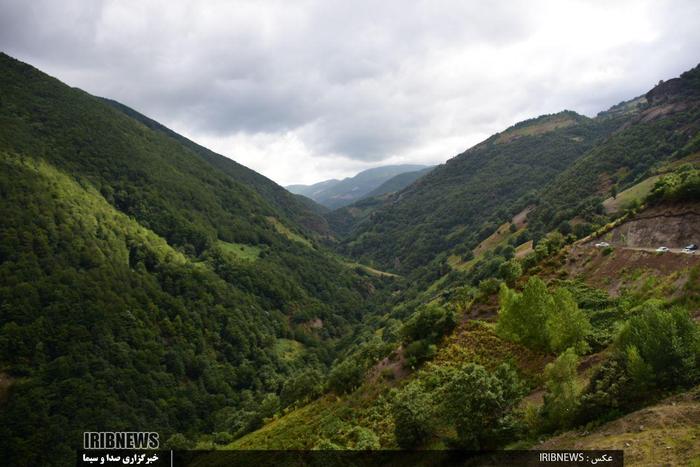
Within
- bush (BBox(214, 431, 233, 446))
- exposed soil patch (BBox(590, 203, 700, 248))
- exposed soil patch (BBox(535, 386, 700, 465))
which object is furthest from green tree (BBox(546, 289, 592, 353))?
bush (BBox(214, 431, 233, 446))

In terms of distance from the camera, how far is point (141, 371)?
126062mm

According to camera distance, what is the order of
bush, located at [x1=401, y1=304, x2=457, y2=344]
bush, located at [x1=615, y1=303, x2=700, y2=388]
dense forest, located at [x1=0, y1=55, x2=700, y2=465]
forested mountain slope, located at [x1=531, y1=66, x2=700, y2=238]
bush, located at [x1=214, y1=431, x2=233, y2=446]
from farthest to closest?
1. forested mountain slope, located at [x1=531, y1=66, x2=700, y2=238]
2. bush, located at [x1=214, y1=431, x2=233, y2=446]
3. bush, located at [x1=401, y1=304, x2=457, y2=344]
4. dense forest, located at [x1=0, y1=55, x2=700, y2=465]
5. bush, located at [x1=615, y1=303, x2=700, y2=388]

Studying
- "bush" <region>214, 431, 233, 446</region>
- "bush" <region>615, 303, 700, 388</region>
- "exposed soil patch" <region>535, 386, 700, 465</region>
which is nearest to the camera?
"exposed soil patch" <region>535, 386, 700, 465</region>

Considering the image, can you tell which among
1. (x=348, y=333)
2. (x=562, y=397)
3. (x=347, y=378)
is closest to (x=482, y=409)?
(x=562, y=397)

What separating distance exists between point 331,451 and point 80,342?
115m

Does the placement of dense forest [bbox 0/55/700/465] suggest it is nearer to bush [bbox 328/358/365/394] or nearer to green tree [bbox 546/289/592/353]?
green tree [bbox 546/289/592/353]

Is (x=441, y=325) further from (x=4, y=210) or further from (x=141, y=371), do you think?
(x=4, y=210)

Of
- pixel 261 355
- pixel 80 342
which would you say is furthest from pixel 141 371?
pixel 261 355

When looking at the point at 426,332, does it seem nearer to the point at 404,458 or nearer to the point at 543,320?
the point at 543,320

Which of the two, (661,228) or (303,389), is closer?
(661,228)

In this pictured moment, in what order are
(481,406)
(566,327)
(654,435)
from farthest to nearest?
(566,327)
(481,406)
(654,435)

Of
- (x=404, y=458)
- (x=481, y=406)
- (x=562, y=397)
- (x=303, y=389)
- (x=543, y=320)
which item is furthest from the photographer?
(x=303, y=389)

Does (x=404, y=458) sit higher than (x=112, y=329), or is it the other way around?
(x=112, y=329)

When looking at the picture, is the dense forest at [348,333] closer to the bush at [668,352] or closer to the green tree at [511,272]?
the bush at [668,352]
